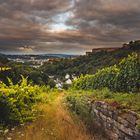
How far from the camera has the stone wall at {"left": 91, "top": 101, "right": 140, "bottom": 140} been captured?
676 cm

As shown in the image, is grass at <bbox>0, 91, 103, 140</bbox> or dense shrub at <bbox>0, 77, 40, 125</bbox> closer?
grass at <bbox>0, 91, 103, 140</bbox>

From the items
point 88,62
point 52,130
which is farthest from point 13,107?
point 88,62

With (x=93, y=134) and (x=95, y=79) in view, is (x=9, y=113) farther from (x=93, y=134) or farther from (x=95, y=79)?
(x=95, y=79)

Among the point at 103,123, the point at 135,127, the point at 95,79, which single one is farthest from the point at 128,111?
the point at 95,79

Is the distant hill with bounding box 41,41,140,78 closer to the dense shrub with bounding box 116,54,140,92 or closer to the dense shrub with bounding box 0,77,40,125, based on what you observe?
the dense shrub with bounding box 116,54,140,92

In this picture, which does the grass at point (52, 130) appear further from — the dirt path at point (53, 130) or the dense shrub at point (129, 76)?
the dense shrub at point (129, 76)

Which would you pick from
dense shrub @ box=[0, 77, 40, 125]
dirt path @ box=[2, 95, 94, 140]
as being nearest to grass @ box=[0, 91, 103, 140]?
dirt path @ box=[2, 95, 94, 140]

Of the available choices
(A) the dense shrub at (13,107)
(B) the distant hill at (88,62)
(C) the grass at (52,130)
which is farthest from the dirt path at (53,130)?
(B) the distant hill at (88,62)

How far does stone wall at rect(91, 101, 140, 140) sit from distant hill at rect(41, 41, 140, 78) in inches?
2313

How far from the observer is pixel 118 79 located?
43.2 feet

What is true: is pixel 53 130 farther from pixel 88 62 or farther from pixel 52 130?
pixel 88 62

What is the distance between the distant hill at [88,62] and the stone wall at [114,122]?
5875 centimetres

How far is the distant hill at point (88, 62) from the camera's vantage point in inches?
2805

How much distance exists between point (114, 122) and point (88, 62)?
8029 cm
